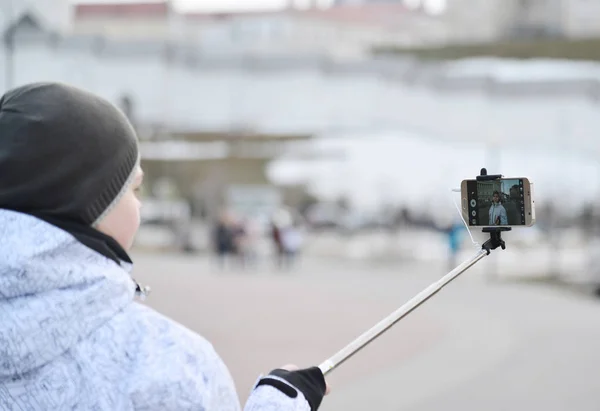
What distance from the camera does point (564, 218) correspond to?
105 ft

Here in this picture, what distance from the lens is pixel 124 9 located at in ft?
245

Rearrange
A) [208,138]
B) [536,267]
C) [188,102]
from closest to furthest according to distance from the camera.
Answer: [536,267] < [188,102] < [208,138]

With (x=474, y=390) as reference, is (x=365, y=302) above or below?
below

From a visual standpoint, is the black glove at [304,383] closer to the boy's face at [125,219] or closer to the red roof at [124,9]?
the boy's face at [125,219]

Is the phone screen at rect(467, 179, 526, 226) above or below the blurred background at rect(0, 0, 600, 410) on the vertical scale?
above

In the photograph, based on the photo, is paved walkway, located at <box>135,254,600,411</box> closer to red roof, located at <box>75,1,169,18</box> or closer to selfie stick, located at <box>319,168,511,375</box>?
selfie stick, located at <box>319,168,511,375</box>

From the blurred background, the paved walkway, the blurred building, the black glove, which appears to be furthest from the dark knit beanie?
the blurred building

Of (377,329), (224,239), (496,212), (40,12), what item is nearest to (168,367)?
(377,329)

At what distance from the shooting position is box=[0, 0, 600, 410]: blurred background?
11258 mm

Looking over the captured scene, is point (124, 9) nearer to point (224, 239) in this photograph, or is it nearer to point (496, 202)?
point (224, 239)

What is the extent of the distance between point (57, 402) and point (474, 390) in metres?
5.87

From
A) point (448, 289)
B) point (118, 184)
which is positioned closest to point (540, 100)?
point (448, 289)

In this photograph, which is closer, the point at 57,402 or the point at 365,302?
the point at 57,402

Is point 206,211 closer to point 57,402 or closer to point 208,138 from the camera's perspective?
point 208,138
